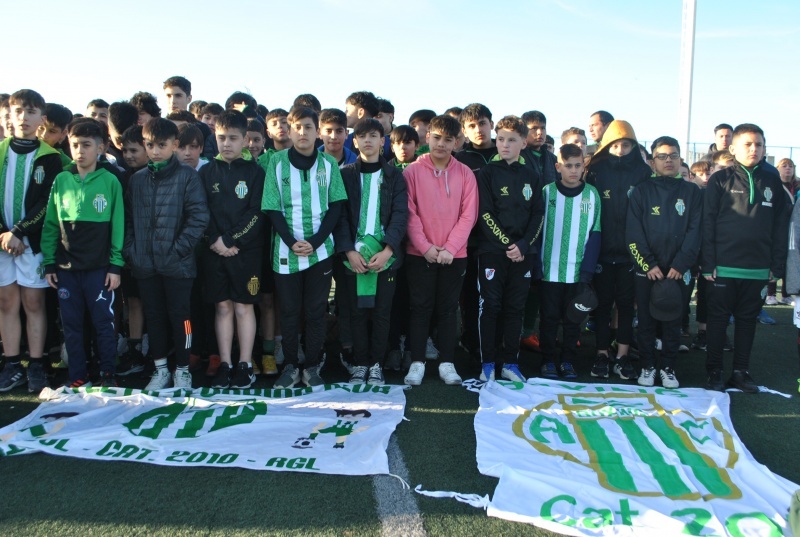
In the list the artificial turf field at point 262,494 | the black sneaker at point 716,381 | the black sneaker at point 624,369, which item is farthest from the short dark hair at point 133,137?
the black sneaker at point 716,381

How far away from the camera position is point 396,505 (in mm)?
3072

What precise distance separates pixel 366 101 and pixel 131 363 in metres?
3.32

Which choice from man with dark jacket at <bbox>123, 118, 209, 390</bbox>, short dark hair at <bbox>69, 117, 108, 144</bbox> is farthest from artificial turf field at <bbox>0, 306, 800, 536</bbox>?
short dark hair at <bbox>69, 117, 108, 144</bbox>

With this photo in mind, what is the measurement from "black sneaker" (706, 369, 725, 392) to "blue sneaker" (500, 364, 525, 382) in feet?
4.94

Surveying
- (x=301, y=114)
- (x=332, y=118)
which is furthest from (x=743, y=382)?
(x=301, y=114)

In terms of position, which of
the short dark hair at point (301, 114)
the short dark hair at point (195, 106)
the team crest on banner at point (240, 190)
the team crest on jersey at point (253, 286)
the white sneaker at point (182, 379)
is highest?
the short dark hair at point (195, 106)

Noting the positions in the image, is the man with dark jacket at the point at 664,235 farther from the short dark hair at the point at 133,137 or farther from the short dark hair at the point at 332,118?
the short dark hair at the point at 133,137

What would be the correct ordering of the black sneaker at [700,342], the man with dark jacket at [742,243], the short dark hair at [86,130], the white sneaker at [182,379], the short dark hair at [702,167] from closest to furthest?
the short dark hair at [86,130], the white sneaker at [182,379], the man with dark jacket at [742,243], the black sneaker at [700,342], the short dark hair at [702,167]

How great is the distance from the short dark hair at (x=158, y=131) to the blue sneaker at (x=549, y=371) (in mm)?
3583

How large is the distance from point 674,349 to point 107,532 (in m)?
4.31

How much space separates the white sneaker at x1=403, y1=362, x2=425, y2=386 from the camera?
16.5ft

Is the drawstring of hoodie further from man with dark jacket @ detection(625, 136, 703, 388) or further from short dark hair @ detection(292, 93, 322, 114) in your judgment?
short dark hair @ detection(292, 93, 322, 114)

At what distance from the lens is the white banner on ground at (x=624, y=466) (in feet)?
9.57

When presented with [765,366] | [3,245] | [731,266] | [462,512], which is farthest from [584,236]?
[3,245]
